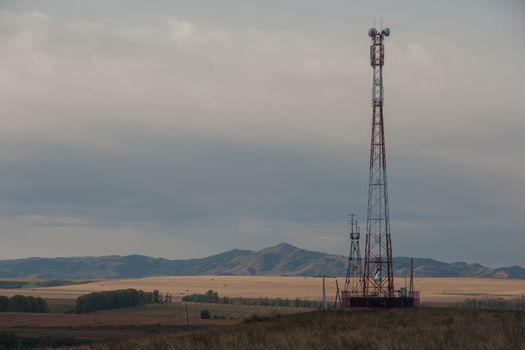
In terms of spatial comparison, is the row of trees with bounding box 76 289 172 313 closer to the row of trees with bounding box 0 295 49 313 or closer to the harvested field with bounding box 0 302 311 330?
the harvested field with bounding box 0 302 311 330

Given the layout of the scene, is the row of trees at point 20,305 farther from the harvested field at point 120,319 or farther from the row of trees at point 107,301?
the harvested field at point 120,319

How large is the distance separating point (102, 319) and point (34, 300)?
49.6 metres

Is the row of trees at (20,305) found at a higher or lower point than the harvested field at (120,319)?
higher

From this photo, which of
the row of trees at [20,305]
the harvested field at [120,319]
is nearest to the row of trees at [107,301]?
the harvested field at [120,319]

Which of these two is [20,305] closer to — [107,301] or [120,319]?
[107,301]

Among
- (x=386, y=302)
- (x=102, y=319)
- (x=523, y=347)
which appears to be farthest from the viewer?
(x=102, y=319)

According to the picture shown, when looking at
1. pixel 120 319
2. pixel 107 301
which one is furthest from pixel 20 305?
pixel 120 319

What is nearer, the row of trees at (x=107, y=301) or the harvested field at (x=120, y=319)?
the harvested field at (x=120, y=319)

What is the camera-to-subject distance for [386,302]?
7975 centimetres

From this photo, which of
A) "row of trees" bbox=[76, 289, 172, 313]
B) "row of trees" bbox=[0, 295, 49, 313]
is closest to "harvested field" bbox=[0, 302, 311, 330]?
"row of trees" bbox=[76, 289, 172, 313]

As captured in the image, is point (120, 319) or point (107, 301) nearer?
point (120, 319)

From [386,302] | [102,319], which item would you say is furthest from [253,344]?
[102,319]

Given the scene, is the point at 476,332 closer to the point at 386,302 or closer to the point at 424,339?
the point at 424,339

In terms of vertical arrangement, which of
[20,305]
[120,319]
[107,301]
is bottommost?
[120,319]
